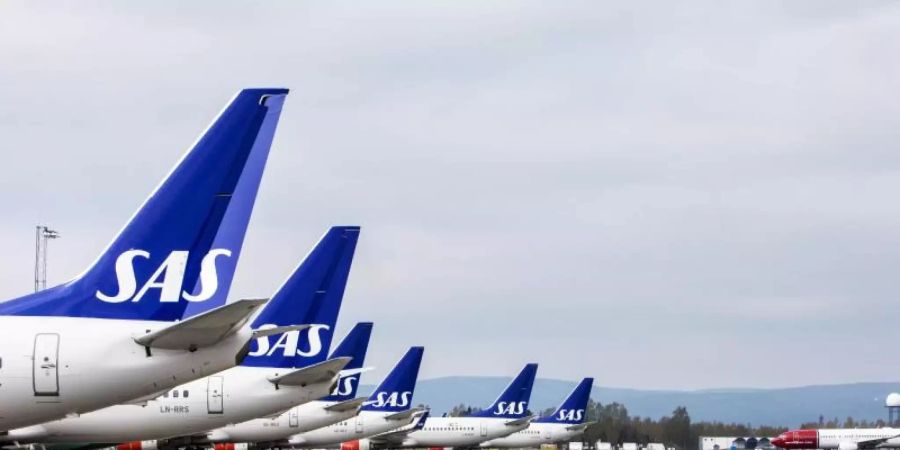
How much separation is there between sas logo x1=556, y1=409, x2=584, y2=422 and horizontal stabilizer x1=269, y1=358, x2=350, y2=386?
227ft

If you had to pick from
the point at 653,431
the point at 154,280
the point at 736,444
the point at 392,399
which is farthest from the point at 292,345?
the point at 653,431

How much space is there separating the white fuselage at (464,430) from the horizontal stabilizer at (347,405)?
41.6 metres

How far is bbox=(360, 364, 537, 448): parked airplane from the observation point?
9612 centimetres

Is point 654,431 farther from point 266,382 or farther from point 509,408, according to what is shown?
point 266,382

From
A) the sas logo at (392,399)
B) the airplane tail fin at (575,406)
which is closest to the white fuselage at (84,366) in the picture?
the sas logo at (392,399)

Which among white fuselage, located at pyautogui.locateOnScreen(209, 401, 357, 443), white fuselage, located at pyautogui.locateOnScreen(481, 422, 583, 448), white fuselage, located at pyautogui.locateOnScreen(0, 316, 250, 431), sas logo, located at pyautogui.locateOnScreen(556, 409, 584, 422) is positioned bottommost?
white fuselage, located at pyautogui.locateOnScreen(0, 316, 250, 431)

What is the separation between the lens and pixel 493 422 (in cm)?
9769

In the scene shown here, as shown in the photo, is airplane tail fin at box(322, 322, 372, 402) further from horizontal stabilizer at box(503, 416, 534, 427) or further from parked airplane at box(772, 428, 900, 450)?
parked airplane at box(772, 428, 900, 450)

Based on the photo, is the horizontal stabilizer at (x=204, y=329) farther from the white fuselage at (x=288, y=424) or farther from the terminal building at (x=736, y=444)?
the terminal building at (x=736, y=444)

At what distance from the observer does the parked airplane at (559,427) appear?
10588cm

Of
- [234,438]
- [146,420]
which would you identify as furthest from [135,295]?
[234,438]

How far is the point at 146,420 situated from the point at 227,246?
574 inches

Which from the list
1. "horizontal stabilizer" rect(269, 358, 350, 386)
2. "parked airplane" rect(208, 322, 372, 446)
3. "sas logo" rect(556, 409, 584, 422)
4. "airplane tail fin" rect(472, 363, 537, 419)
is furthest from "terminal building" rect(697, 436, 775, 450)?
"horizontal stabilizer" rect(269, 358, 350, 386)

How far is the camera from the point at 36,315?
23359 millimetres
